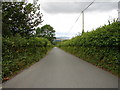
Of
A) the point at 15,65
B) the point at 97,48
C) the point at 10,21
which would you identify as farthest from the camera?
the point at 10,21

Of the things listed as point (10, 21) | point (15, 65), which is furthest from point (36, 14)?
point (15, 65)

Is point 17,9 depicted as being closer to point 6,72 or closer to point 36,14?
point 36,14

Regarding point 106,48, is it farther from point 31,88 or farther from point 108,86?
point 31,88

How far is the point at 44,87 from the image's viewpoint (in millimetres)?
4473

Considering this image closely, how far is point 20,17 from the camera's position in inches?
434

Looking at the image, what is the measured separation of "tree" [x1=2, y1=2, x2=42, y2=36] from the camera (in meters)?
10.4

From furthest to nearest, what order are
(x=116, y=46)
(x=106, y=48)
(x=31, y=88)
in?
(x=106, y=48)
(x=116, y=46)
(x=31, y=88)

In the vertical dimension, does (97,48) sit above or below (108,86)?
above

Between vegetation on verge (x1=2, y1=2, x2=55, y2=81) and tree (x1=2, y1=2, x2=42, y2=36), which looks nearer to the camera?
vegetation on verge (x1=2, y1=2, x2=55, y2=81)

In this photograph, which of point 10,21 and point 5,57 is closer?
point 5,57

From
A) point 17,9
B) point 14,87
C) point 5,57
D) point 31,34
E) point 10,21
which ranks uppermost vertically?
point 17,9

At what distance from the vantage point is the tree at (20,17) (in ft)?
34.0

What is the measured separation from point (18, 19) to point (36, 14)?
243cm

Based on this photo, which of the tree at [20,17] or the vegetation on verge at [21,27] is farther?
the tree at [20,17]
